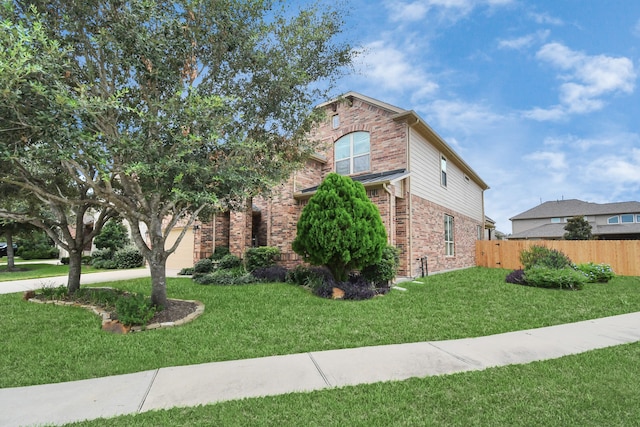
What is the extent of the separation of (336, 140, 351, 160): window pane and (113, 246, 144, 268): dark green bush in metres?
12.2

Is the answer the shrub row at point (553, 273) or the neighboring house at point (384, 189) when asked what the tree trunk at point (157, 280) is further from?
the shrub row at point (553, 273)

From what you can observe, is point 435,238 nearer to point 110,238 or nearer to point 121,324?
point 121,324

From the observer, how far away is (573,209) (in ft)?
109

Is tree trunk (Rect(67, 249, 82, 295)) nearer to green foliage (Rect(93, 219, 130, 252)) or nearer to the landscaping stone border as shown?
the landscaping stone border

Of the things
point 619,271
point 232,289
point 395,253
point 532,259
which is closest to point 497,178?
point 619,271

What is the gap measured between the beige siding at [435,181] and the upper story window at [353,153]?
183 cm

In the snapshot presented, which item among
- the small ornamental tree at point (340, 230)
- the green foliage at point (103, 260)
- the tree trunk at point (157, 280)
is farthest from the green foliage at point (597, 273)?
the green foliage at point (103, 260)

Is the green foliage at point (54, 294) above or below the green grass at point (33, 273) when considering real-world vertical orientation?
above

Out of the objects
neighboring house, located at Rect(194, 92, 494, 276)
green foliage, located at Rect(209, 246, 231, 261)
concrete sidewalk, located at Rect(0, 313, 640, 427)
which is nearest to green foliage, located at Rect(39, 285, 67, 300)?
concrete sidewalk, located at Rect(0, 313, 640, 427)

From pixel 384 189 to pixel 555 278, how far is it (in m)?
5.93

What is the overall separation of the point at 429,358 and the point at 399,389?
116 centimetres

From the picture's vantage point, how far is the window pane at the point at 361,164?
1298cm

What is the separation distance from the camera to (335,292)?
8305 millimetres

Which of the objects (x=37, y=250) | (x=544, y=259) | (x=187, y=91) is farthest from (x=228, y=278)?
(x=37, y=250)
